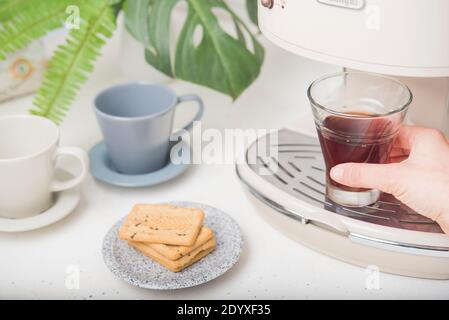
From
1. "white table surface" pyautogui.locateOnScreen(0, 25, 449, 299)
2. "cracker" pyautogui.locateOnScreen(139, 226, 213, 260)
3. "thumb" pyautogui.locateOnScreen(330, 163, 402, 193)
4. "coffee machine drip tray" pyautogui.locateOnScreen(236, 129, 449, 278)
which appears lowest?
"white table surface" pyautogui.locateOnScreen(0, 25, 449, 299)

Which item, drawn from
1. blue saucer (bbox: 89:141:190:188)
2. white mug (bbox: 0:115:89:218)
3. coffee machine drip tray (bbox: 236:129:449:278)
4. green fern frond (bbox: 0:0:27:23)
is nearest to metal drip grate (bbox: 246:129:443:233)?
coffee machine drip tray (bbox: 236:129:449:278)

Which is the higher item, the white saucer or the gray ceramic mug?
the gray ceramic mug

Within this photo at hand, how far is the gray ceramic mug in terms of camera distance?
28.9 inches

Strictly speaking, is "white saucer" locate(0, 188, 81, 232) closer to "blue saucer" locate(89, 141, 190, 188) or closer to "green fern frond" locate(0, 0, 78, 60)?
"blue saucer" locate(89, 141, 190, 188)

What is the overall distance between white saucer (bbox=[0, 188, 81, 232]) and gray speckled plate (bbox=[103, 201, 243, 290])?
0.23 feet

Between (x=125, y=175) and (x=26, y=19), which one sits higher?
(x=26, y=19)

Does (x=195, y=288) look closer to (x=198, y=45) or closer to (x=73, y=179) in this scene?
(x=73, y=179)

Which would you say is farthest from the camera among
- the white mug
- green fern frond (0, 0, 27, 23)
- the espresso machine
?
green fern frond (0, 0, 27, 23)

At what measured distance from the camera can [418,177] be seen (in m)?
0.59

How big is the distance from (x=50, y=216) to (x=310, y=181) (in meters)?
0.27

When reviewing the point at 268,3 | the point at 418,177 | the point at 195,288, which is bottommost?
the point at 195,288

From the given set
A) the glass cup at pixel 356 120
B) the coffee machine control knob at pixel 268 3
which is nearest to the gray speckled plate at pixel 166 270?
the glass cup at pixel 356 120

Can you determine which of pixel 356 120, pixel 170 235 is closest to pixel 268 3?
pixel 356 120
